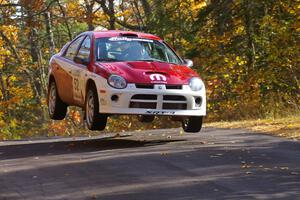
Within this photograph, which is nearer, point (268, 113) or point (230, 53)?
point (268, 113)

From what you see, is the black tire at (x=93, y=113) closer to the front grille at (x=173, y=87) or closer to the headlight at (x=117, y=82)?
the headlight at (x=117, y=82)

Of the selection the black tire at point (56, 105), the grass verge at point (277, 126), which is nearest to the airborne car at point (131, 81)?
the black tire at point (56, 105)

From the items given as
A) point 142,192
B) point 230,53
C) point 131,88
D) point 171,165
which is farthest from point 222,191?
point 230,53

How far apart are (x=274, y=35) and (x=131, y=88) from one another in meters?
13.6

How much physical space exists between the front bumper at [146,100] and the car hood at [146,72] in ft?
0.37

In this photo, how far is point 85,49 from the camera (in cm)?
1136

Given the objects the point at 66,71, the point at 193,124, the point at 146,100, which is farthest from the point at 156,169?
the point at 66,71

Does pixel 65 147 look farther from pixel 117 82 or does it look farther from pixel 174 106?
pixel 174 106

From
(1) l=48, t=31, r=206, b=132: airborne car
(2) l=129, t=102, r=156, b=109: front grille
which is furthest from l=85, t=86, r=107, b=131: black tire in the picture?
(2) l=129, t=102, r=156, b=109: front grille

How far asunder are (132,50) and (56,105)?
285 centimetres

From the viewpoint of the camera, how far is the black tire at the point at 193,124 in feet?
36.3

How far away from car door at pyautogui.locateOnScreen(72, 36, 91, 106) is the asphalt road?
38.3 inches

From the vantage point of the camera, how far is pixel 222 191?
610 centimetres

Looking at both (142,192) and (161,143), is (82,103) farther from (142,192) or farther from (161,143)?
(142,192)
